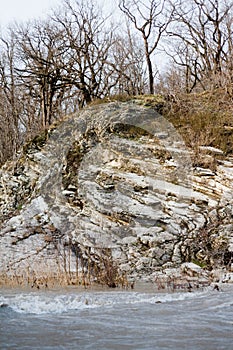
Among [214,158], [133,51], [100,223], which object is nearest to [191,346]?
[100,223]

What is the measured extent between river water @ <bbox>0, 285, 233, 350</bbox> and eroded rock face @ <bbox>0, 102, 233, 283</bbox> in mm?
1784

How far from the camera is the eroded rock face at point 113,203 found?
37.6ft

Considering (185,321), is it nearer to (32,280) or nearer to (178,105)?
(32,280)

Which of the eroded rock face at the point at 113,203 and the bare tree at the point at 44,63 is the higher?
the bare tree at the point at 44,63

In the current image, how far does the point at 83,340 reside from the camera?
5.23 m

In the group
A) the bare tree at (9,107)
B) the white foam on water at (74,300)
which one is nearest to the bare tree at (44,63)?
the bare tree at (9,107)

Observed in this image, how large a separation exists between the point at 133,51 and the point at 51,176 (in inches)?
397

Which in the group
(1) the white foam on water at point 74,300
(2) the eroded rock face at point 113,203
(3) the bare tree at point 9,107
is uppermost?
(3) the bare tree at point 9,107

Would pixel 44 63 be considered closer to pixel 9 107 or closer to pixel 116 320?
pixel 9 107

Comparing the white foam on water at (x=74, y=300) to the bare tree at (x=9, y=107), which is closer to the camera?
the white foam on water at (x=74, y=300)

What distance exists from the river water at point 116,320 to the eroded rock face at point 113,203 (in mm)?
1784

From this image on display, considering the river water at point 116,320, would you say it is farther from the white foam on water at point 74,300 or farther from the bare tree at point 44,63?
the bare tree at point 44,63

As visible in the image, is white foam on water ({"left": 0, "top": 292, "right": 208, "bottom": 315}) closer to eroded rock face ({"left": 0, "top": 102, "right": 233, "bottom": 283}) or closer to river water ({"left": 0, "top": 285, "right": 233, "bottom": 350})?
river water ({"left": 0, "top": 285, "right": 233, "bottom": 350})

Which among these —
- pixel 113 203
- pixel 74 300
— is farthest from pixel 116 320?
pixel 113 203
